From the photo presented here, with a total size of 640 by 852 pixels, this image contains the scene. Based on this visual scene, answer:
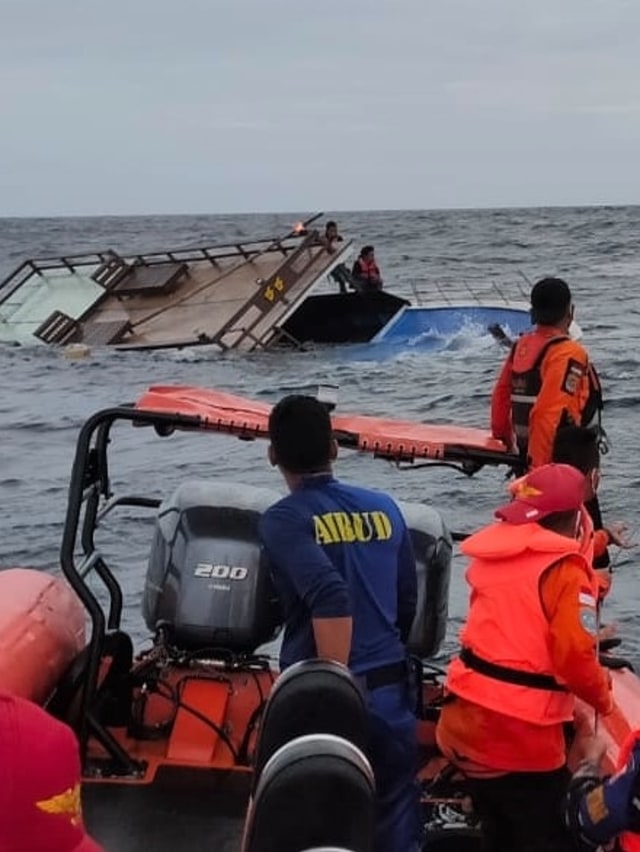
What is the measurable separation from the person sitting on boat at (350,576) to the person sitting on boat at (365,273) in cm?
1996

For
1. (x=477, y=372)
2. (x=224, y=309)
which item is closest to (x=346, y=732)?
(x=477, y=372)

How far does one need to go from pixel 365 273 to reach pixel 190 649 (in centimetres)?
1870

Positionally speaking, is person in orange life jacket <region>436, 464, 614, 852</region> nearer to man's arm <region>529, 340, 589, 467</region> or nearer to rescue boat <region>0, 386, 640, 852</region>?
rescue boat <region>0, 386, 640, 852</region>

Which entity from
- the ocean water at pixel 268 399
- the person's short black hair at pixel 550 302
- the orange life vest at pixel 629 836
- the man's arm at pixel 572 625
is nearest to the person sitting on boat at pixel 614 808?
the orange life vest at pixel 629 836

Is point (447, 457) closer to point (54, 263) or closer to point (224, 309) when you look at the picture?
point (224, 309)

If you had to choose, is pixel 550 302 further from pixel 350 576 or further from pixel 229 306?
pixel 229 306

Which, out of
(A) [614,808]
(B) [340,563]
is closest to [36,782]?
(A) [614,808]

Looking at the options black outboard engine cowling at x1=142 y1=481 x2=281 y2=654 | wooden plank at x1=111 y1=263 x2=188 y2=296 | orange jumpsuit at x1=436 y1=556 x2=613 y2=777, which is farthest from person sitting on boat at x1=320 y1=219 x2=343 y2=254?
orange jumpsuit at x1=436 y1=556 x2=613 y2=777

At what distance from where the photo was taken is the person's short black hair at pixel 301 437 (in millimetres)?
3811

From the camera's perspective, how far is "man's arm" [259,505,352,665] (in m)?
3.69

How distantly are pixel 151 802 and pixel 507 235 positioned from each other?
70.9 metres

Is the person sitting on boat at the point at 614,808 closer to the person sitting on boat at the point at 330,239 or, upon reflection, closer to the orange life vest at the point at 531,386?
the orange life vest at the point at 531,386

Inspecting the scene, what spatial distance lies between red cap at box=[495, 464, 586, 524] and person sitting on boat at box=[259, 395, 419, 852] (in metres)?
0.32

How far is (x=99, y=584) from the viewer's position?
972cm
